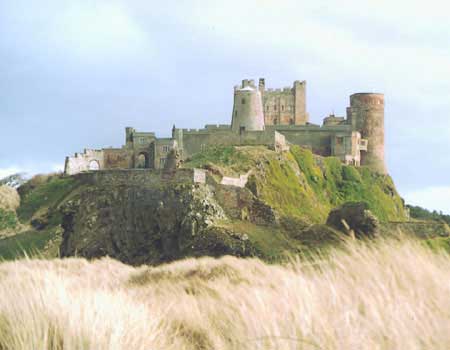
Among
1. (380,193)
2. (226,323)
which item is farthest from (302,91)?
(226,323)

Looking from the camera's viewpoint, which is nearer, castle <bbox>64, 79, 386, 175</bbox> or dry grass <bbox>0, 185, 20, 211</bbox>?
dry grass <bbox>0, 185, 20, 211</bbox>

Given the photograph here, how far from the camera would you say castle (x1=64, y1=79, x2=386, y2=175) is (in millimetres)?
60125

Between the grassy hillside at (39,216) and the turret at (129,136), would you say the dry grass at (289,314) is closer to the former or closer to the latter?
the grassy hillside at (39,216)

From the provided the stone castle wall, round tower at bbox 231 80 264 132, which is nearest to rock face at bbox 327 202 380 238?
round tower at bbox 231 80 264 132

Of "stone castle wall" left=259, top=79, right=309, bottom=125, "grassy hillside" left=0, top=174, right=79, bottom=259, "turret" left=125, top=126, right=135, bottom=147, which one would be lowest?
"grassy hillside" left=0, top=174, right=79, bottom=259

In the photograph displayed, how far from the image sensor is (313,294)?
→ 6.43 metres

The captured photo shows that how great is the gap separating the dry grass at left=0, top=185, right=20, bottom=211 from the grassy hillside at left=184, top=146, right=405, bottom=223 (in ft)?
39.1

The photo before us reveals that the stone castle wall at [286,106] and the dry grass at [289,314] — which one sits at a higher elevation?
the stone castle wall at [286,106]

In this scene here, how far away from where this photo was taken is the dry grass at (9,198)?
5059 centimetres

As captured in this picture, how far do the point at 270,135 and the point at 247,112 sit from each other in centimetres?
665

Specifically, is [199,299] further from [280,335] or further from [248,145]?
[248,145]

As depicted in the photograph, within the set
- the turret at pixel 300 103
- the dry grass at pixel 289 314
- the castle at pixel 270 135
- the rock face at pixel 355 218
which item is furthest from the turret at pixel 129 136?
the dry grass at pixel 289 314

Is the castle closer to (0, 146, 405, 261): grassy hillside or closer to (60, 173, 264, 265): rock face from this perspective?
(0, 146, 405, 261): grassy hillside

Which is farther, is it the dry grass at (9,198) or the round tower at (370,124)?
the round tower at (370,124)
